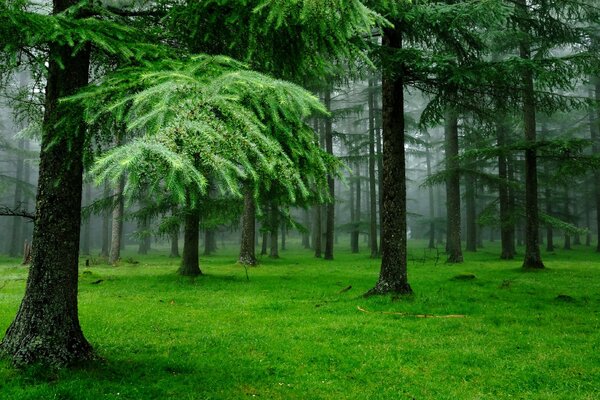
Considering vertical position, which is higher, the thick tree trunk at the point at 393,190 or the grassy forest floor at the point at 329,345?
the thick tree trunk at the point at 393,190

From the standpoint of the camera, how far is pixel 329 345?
696 centimetres

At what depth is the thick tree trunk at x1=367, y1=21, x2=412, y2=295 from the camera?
1011cm

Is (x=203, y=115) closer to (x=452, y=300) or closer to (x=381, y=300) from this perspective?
(x=381, y=300)

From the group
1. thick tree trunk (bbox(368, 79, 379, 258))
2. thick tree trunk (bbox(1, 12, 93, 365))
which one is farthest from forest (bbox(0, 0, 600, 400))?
thick tree trunk (bbox(368, 79, 379, 258))

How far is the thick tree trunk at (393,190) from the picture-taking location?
1011cm

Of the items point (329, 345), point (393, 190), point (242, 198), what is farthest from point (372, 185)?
point (242, 198)

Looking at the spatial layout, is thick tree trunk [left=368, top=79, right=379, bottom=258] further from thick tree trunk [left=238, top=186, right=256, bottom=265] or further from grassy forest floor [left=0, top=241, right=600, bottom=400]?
grassy forest floor [left=0, top=241, right=600, bottom=400]

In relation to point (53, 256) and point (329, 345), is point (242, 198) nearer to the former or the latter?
point (53, 256)

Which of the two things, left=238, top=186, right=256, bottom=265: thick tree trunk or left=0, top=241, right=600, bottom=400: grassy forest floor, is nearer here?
left=0, top=241, right=600, bottom=400: grassy forest floor

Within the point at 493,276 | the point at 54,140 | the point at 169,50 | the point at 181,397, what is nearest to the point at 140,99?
the point at 54,140

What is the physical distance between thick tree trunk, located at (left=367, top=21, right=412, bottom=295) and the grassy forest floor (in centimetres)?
66

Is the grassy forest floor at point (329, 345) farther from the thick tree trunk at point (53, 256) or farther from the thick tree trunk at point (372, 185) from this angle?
the thick tree trunk at point (372, 185)

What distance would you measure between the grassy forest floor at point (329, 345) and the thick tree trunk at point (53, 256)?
0.34 m

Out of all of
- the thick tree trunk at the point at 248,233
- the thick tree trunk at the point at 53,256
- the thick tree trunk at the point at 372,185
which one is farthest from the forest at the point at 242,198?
the thick tree trunk at the point at 372,185
